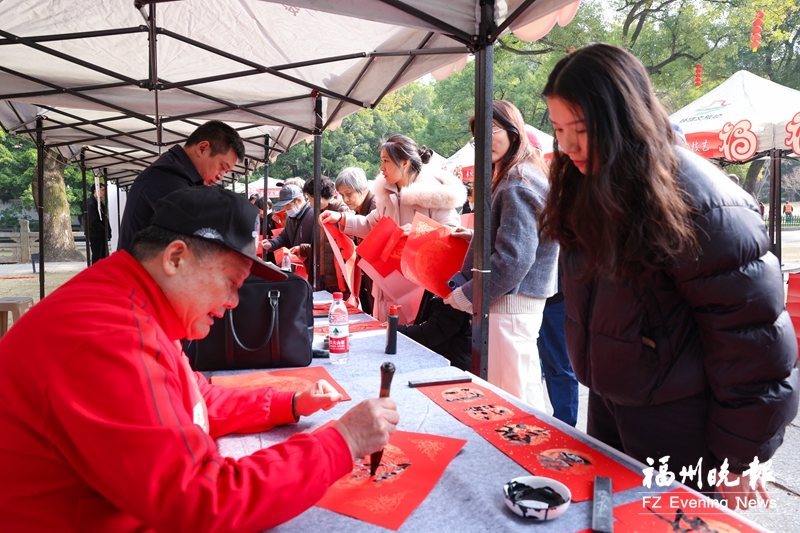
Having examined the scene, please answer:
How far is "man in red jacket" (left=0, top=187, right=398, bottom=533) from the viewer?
0.88 m

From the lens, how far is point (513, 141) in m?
2.78

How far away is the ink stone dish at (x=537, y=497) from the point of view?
110cm

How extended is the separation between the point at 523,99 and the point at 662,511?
23742 millimetres

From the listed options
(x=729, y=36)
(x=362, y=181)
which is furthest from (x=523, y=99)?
(x=362, y=181)

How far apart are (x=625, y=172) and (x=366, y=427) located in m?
0.84

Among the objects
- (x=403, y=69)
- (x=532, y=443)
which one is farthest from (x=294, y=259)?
(x=532, y=443)

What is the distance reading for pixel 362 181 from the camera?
538 cm

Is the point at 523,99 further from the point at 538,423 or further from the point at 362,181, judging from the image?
the point at 538,423

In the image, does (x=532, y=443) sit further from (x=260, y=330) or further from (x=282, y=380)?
(x=260, y=330)

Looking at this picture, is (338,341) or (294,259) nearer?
(338,341)

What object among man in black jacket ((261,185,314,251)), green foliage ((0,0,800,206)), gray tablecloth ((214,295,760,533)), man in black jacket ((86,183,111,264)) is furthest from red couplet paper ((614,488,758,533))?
man in black jacket ((86,183,111,264))

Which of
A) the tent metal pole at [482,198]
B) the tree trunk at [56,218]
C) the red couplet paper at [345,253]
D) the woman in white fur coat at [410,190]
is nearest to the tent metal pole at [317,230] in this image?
the red couplet paper at [345,253]

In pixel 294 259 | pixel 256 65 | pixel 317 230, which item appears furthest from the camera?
pixel 294 259

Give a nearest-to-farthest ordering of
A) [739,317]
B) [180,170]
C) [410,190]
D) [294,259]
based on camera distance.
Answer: [739,317], [180,170], [410,190], [294,259]
